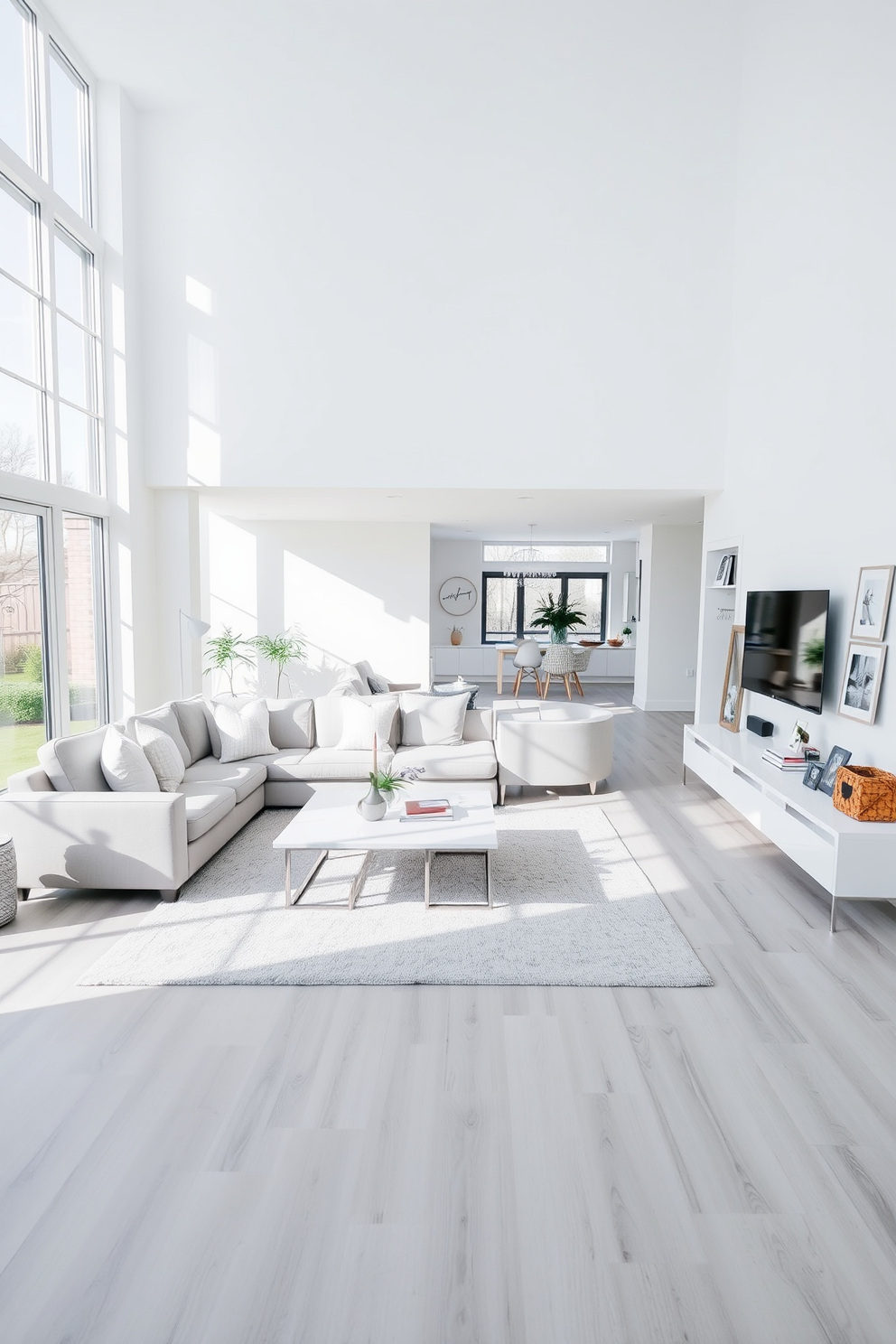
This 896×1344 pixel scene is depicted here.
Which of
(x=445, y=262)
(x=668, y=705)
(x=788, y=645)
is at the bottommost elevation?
(x=668, y=705)

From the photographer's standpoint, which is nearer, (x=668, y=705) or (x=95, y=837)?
(x=95, y=837)

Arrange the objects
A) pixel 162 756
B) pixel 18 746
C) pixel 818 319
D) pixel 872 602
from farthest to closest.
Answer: pixel 818 319, pixel 18 746, pixel 162 756, pixel 872 602

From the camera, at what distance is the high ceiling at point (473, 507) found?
716cm

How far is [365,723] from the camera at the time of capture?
596 cm

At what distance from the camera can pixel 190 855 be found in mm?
4184

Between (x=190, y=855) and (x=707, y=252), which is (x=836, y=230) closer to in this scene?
(x=707, y=252)

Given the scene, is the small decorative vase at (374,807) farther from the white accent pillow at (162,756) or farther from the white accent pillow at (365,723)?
the white accent pillow at (365,723)

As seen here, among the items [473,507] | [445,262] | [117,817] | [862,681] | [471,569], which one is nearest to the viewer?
[117,817]

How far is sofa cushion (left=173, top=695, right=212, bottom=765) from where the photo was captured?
18.0 ft

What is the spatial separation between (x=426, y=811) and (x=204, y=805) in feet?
4.24

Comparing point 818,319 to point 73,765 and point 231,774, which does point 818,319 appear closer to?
Result: point 231,774

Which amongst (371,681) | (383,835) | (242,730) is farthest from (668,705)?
(383,835)

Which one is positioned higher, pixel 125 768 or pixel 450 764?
pixel 125 768

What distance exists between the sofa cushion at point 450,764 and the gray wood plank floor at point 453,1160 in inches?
101
